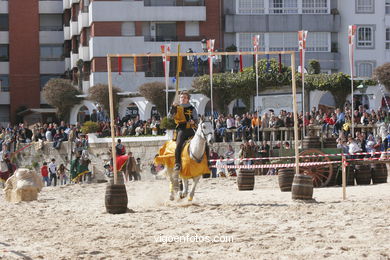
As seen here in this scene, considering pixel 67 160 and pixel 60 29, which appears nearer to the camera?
pixel 67 160

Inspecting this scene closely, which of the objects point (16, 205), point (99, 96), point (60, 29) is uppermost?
point (60, 29)

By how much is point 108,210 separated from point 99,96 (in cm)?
3552

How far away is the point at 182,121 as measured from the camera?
20.9 metres

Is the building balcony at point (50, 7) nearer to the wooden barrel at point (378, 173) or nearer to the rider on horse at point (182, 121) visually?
the wooden barrel at point (378, 173)

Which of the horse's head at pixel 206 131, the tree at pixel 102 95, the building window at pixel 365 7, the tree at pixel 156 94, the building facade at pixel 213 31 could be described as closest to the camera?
the horse's head at pixel 206 131

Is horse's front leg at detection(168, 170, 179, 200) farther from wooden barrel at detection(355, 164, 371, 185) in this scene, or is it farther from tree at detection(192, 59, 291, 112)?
tree at detection(192, 59, 291, 112)

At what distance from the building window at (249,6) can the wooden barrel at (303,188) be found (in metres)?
41.9

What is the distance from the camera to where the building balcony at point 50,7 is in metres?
67.9

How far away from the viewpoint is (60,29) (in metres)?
69.1

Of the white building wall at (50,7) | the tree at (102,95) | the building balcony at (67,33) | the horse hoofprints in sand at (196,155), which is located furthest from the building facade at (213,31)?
the horse hoofprints in sand at (196,155)

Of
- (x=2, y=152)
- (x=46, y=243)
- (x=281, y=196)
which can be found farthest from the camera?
(x=2, y=152)

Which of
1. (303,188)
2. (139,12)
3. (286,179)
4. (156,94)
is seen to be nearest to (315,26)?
(139,12)

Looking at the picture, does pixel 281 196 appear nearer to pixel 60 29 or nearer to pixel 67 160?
pixel 67 160

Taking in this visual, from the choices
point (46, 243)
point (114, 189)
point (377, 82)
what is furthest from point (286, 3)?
point (46, 243)
